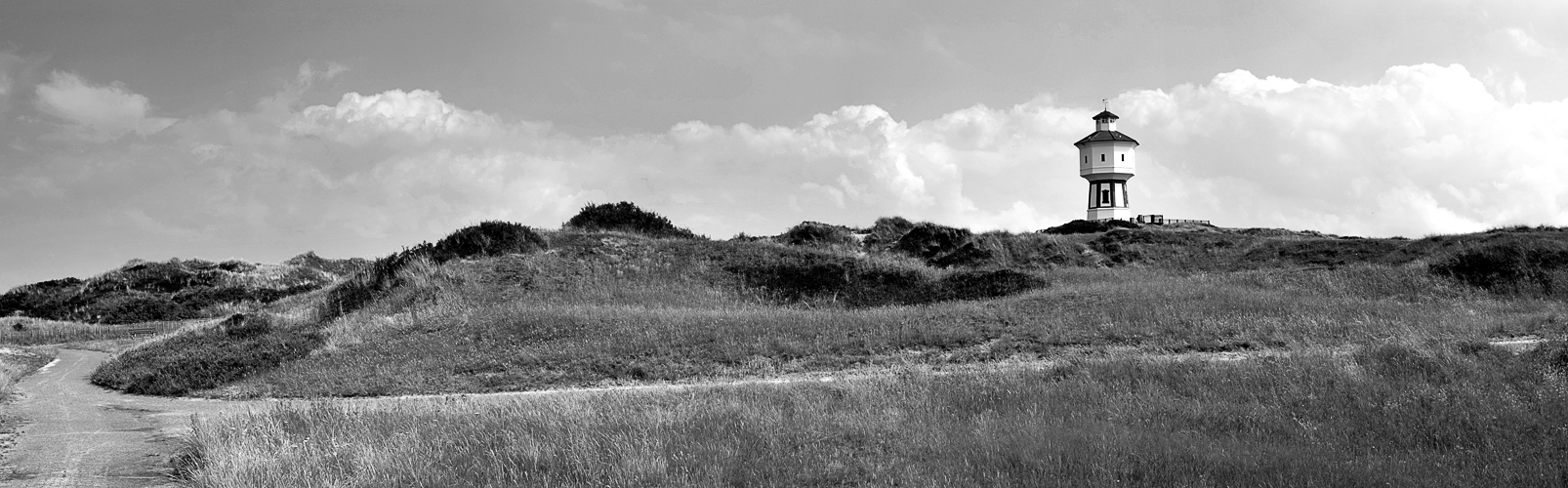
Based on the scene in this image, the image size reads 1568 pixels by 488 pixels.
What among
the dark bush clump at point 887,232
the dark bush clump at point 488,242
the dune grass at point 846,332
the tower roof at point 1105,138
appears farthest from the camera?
the tower roof at point 1105,138

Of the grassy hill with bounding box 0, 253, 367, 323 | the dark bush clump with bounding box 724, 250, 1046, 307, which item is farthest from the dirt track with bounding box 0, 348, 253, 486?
the grassy hill with bounding box 0, 253, 367, 323

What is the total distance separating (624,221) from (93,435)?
97.5 feet

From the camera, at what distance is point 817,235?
4366 centimetres

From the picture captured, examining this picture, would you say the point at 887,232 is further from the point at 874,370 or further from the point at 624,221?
the point at 874,370

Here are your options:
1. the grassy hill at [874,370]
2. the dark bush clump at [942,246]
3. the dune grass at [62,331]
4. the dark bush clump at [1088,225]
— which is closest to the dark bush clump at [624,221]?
the grassy hill at [874,370]

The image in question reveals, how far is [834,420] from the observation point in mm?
11172

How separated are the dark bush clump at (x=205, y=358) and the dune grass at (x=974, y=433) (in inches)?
324

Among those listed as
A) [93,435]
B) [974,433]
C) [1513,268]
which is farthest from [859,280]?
[93,435]

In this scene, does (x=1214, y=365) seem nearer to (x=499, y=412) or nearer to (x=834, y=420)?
(x=834, y=420)

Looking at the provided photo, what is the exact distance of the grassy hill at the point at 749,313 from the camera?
60.2 ft

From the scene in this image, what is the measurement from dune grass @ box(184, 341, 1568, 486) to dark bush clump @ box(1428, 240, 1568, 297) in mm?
16009

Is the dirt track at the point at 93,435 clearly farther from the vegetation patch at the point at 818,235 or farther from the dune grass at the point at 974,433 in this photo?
the vegetation patch at the point at 818,235

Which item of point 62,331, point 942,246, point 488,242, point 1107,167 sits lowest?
point 62,331

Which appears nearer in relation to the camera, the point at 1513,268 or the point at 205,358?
the point at 205,358
